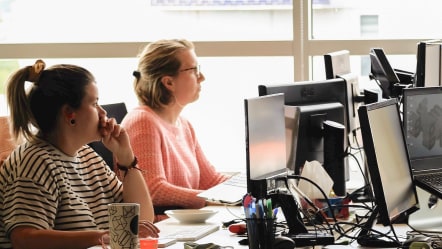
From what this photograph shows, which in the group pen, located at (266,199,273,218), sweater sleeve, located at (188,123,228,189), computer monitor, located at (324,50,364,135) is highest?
computer monitor, located at (324,50,364,135)

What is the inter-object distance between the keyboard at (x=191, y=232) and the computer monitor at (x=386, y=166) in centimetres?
50

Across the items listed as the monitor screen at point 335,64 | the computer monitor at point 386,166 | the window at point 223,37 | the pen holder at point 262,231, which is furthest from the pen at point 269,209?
the window at point 223,37

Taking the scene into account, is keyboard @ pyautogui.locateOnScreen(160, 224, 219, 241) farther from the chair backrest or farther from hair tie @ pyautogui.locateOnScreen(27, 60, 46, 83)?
the chair backrest

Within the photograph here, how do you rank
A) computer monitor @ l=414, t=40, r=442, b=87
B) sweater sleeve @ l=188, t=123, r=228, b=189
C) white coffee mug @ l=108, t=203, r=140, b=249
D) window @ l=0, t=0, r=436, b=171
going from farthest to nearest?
window @ l=0, t=0, r=436, b=171
sweater sleeve @ l=188, t=123, r=228, b=189
computer monitor @ l=414, t=40, r=442, b=87
white coffee mug @ l=108, t=203, r=140, b=249

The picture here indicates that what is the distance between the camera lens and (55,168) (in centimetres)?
271

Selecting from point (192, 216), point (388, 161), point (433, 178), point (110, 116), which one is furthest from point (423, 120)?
point (110, 116)

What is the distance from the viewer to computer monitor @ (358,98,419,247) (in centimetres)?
238

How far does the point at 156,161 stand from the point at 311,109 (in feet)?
2.78

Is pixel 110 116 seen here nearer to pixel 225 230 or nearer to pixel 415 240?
pixel 225 230

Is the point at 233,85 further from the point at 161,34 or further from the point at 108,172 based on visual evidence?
the point at 108,172

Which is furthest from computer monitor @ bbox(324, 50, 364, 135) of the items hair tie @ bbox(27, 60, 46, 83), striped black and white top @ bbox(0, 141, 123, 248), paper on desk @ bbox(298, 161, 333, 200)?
hair tie @ bbox(27, 60, 46, 83)

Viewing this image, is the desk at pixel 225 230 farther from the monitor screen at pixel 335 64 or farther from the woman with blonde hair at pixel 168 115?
the monitor screen at pixel 335 64

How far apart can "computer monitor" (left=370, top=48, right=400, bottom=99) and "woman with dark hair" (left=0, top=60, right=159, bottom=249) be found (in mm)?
1198

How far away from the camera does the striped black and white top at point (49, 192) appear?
8.48 feet
